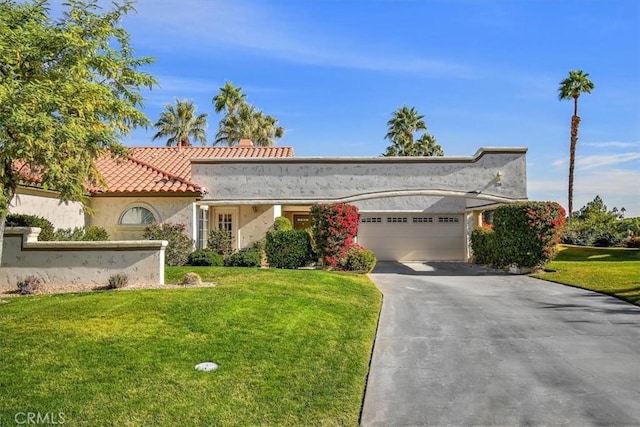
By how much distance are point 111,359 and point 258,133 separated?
41.9 metres

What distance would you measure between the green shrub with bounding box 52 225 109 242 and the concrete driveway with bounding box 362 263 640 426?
1082 cm

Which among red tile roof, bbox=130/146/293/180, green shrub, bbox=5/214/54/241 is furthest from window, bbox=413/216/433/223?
green shrub, bbox=5/214/54/241

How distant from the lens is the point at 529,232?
19.5 m

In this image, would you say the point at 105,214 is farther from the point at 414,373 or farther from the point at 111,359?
the point at 414,373

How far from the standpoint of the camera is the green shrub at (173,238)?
766 inches

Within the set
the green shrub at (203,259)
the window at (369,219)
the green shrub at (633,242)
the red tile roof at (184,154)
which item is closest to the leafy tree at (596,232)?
the green shrub at (633,242)

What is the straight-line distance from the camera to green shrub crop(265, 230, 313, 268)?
65.6ft

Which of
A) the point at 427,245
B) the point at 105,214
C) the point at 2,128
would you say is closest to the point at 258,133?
the point at 427,245

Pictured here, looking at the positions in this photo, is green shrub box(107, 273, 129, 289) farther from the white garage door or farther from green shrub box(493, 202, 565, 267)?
the white garage door

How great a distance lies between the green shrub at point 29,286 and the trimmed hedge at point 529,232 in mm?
15927

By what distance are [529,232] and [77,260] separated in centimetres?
1518

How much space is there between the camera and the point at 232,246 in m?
23.7

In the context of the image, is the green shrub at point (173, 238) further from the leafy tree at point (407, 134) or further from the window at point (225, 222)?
the leafy tree at point (407, 134)

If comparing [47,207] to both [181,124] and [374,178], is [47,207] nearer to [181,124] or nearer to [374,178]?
[374,178]
